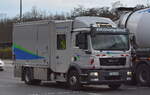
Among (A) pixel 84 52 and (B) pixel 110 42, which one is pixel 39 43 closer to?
(A) pixel 84 52

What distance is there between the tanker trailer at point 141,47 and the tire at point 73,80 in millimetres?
3642

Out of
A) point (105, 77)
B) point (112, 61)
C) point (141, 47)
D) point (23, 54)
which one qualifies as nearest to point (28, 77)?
point (23, 54)

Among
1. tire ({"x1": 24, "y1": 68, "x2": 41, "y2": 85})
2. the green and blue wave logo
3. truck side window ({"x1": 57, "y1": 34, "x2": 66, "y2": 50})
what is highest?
truck side window ({"x1": 57, "y1": 34, "x2": 66, "y2": 50})

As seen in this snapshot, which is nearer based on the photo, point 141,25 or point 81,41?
point 81,41

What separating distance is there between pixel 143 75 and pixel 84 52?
403 cm

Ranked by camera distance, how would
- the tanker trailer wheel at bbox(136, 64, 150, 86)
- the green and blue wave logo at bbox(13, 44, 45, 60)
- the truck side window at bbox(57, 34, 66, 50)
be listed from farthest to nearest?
the green and blue wave logo at bbox(13, 44, 45, 60)
the tanker trailer wheel at bbox(136, 64, 150, 86)
the truck side window at bbox(57, 34, 66, 50)

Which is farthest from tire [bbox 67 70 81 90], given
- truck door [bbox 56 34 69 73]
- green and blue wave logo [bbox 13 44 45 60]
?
green and blue wave logo [bbox 13 44 45 60]

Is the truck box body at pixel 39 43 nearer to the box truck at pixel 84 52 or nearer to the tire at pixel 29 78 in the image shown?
the box truck at pixel 84 52

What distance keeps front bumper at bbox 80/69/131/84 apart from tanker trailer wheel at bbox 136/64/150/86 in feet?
7.54

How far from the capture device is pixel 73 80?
56.5 ft

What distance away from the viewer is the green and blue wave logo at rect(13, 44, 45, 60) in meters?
20.2

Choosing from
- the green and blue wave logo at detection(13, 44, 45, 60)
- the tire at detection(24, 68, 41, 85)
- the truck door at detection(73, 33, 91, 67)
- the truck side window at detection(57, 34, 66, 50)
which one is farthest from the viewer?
the tire at detection(24, 68, 41, 85)

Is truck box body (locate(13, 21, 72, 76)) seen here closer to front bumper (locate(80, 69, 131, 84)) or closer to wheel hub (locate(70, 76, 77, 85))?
wheel hub (locate(70, 76, 77, 85))

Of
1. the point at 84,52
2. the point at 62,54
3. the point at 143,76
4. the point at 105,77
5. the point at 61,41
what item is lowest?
the point at 143,76
